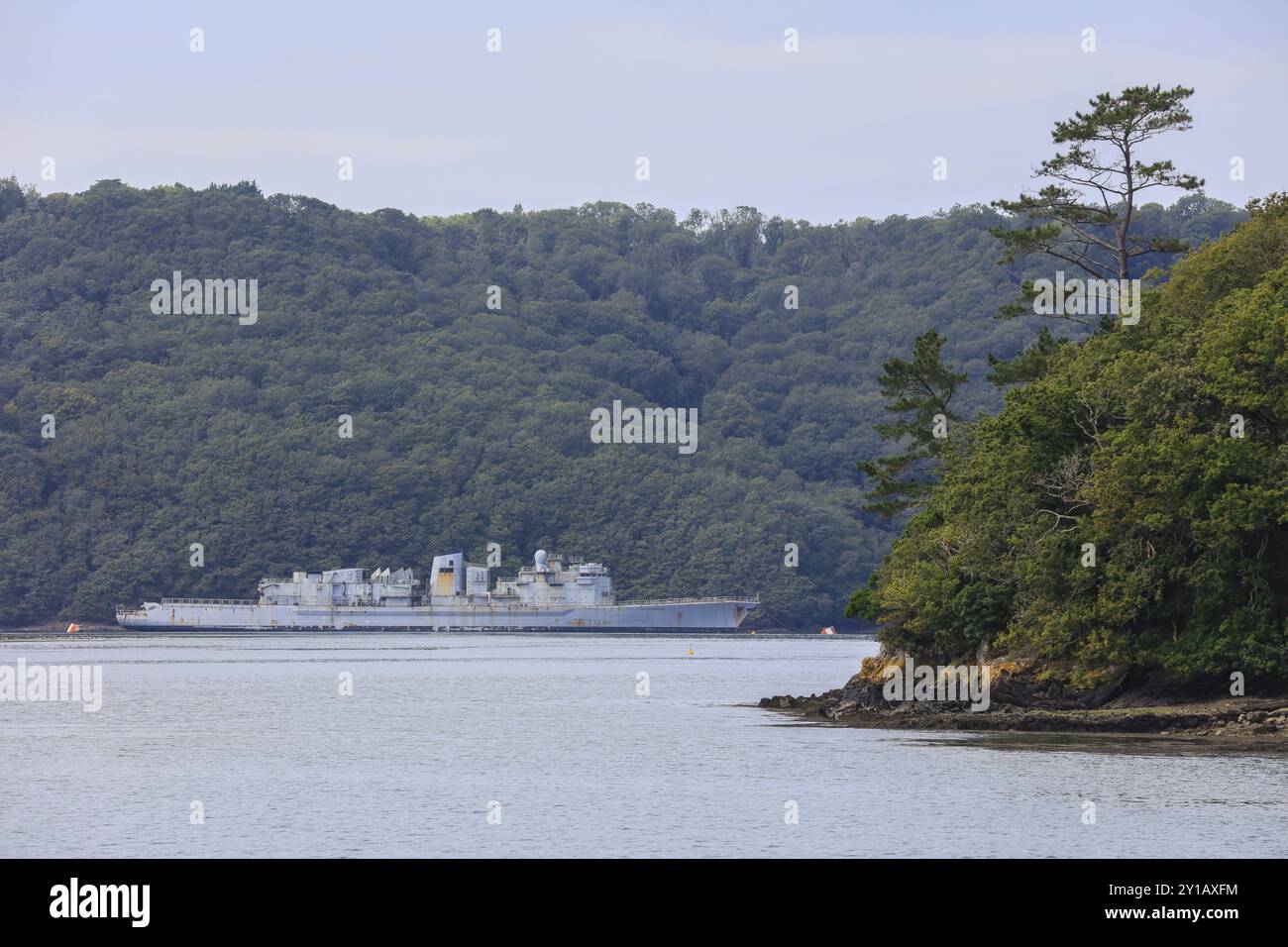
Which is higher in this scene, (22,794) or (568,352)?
(568,352)

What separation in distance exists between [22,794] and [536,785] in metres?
10.3

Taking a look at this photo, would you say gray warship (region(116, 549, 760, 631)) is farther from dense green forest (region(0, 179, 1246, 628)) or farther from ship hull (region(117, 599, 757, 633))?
dense green forest (region(0, 179, 1246, 628))

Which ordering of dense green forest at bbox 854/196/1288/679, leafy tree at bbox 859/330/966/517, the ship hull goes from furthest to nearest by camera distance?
the ship hull
leafy tree at bbox 859/330/966/517
dense green forest at bbox 854/196/1288/679

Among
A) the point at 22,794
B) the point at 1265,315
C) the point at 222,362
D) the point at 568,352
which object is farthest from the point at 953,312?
the point at 22,794

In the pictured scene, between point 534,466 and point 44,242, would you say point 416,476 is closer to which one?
point 534,466

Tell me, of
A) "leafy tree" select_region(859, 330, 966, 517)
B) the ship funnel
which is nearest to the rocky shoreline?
Result: "leafy tree" select_region(859, 330, 966, 517)

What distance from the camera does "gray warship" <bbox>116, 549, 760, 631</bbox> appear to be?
152 meters

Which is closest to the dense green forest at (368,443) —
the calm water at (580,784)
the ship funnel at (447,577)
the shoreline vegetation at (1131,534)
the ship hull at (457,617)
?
the ship hull at (457,617)

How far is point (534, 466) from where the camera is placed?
171 m

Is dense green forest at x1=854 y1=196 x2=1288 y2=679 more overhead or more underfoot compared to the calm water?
more overhead

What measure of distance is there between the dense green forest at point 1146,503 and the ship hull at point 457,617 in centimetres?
10461

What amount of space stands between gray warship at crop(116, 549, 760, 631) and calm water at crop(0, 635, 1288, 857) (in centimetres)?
8986

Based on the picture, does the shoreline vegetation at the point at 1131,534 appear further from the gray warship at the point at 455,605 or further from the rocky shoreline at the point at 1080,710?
the gray warship at the point at 455,605

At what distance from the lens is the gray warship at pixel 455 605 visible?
15200 centimetres
